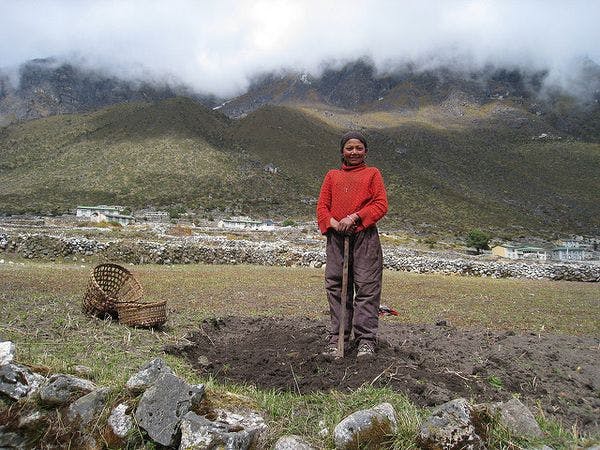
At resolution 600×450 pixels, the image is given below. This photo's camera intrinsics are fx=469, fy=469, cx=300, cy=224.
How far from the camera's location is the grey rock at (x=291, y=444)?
3248 mm

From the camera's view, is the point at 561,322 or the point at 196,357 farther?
the point at 561,322

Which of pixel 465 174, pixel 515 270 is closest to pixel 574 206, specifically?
pixel 465 174

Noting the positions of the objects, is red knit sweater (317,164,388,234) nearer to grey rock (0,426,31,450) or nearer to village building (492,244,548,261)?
grey rock (0,426,31,450)

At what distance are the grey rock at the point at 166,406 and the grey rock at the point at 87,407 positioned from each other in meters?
0.36

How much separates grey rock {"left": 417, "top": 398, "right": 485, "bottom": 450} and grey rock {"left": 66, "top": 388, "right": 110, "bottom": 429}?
95.4 inches

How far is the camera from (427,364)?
219 inches

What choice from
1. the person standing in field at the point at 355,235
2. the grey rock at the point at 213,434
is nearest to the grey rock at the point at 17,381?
the grey rock at the point at 213,434

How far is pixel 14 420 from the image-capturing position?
12.0 feet

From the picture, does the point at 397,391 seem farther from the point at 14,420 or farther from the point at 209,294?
the point at 209,294

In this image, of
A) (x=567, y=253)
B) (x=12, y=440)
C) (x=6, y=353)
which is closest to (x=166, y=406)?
(x=12, y=440)

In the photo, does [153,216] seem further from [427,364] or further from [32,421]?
[32,421]

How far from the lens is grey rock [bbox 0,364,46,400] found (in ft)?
12.5

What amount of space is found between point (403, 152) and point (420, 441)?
363 feet

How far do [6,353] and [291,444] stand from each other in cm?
269
